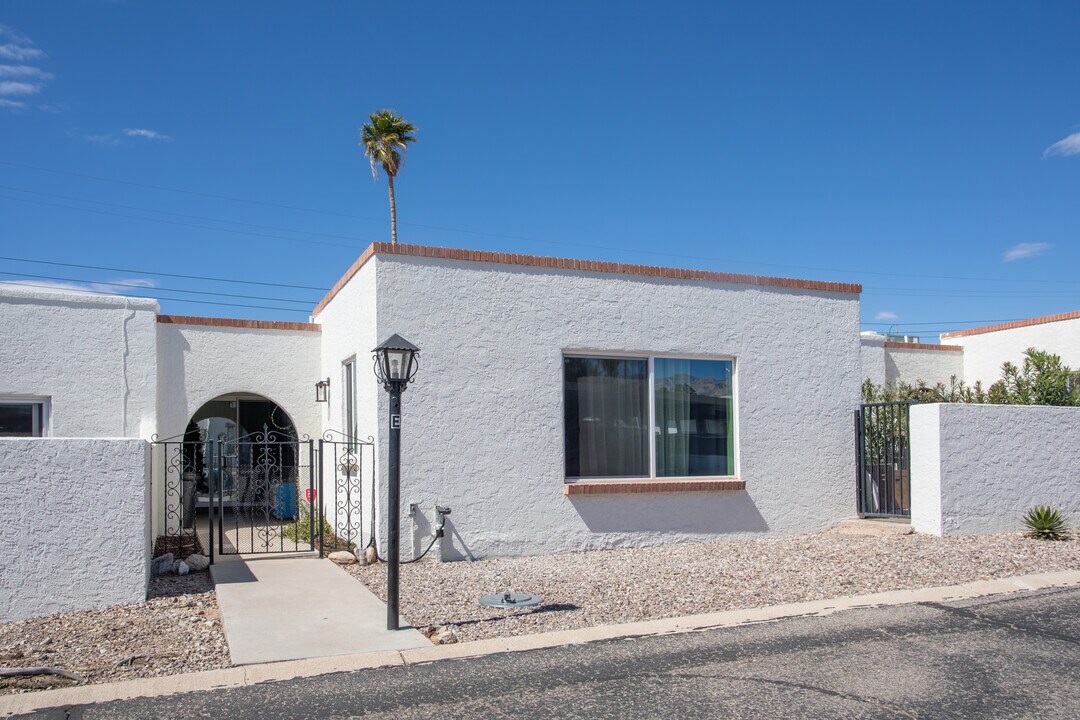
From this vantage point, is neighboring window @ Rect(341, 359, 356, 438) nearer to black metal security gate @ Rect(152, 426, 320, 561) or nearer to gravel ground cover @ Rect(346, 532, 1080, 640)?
black metal security gate @ Rect(152, 426, 320, 561)

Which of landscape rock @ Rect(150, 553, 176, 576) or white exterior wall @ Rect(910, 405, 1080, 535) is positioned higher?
white exterior wall @ Rect(910, 405, 1080, 535)

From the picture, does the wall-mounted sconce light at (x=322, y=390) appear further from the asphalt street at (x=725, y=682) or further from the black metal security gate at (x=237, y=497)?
the asphalt street at (x=725, y=682)

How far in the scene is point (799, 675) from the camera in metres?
5.66

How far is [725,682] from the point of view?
5551 millimetres

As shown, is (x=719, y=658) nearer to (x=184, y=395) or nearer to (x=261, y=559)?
(x=261, y=559)

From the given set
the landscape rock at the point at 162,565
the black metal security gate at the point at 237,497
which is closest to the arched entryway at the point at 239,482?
the black metal security gate at the point at 237,497

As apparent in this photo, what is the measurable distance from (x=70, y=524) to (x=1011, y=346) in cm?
1833

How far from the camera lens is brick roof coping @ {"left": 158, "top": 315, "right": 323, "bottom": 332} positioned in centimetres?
1235

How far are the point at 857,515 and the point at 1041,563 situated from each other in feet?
9.17

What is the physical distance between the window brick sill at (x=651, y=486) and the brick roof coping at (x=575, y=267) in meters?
2.63

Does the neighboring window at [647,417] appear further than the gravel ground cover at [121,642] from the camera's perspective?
Yes

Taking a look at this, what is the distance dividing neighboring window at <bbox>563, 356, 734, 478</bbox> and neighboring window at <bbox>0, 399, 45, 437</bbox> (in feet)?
22.2

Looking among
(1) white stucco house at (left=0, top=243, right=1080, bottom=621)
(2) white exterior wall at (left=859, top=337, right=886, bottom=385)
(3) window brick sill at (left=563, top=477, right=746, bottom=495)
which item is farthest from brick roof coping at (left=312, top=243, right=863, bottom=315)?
(2) white exterior wall at (left=859, top=337, right=886, bottom=385)

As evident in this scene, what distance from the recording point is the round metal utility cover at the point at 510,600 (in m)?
7.53
